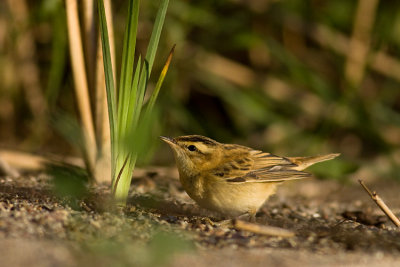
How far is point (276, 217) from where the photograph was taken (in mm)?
4480

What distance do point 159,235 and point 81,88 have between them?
6.00 ft

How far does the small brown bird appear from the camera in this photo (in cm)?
426

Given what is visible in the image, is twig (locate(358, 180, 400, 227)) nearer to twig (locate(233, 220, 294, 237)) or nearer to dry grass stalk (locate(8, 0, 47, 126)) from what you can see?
twig (locate(233, 220, 294, 237))

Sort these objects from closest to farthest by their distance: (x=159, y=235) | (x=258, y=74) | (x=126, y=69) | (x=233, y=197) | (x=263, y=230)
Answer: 1. (x=159, y=235)
2. (x=263, y=230)
3. (x=126, y=69)
4. (x=233, y=197)
5. (x=258, y=74)

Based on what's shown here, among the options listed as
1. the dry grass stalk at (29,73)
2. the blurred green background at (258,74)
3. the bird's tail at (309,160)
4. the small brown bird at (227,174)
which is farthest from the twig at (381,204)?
the dry grass stalk at (29,73)

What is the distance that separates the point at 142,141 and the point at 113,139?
0.55 metres

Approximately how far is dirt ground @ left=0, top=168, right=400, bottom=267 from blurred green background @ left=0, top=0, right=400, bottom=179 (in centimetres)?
225

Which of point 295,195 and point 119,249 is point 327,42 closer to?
point 295,195

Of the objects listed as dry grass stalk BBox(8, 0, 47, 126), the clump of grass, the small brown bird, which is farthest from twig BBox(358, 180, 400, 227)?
dry grass stalk BBox(8, 0, 47, 126)

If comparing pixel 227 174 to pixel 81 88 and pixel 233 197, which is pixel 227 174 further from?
pixel 81 88

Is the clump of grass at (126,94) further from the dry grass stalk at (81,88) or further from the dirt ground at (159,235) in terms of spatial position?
the dry grass stalk at (81,88)

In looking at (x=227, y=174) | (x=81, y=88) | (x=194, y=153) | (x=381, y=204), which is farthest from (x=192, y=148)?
(x=381, y=204)

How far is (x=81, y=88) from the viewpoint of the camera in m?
4.50

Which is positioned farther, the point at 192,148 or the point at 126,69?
the point at 192,148
